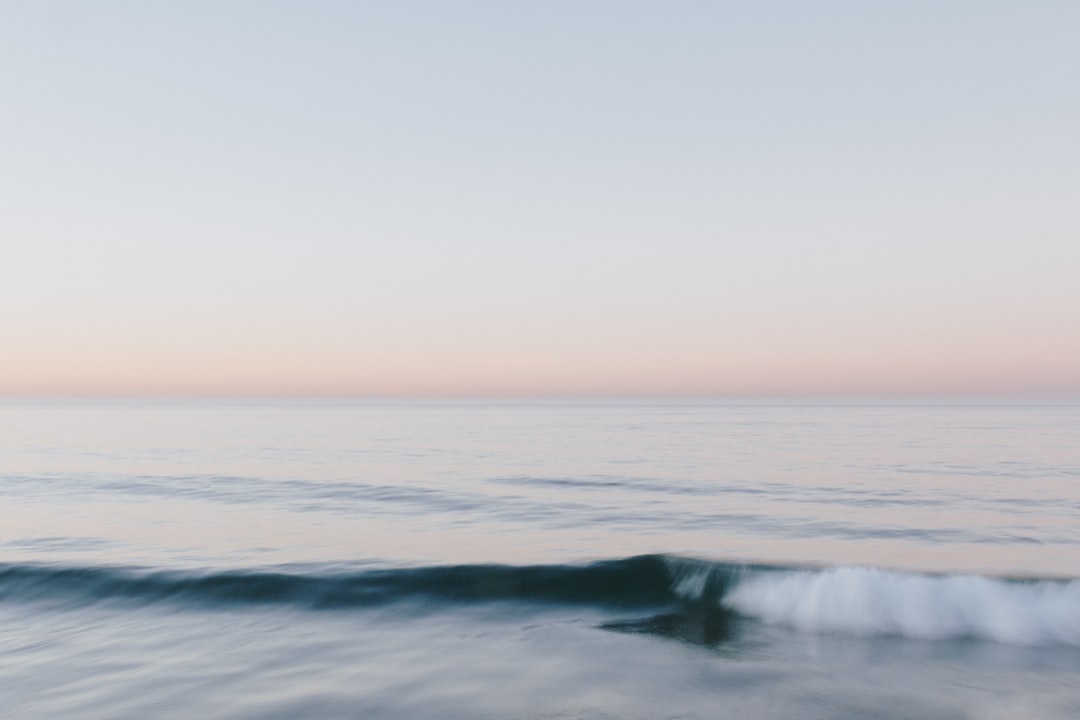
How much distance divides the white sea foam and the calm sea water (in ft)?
0.19

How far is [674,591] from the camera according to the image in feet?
46.0

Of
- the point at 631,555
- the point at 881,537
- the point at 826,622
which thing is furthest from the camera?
the point at 881,537

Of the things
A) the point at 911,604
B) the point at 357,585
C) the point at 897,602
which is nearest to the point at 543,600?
the point at 357,585

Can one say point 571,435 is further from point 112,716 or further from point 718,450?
point 112,716

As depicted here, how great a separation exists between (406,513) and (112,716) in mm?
15091

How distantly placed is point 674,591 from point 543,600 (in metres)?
2.57

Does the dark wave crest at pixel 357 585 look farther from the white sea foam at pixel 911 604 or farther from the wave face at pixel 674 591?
the white sea foam at pixel 911 604

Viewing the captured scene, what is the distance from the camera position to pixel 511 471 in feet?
117

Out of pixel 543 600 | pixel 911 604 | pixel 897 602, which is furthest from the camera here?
pixel 543 600

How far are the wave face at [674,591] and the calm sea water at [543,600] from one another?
6cm

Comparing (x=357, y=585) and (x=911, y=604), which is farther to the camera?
(x=357, y=585)

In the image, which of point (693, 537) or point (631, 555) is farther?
point (693, 537)

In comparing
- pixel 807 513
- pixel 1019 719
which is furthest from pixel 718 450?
pixel 1019 719

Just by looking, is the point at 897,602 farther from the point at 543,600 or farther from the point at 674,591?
the point at 543,600
